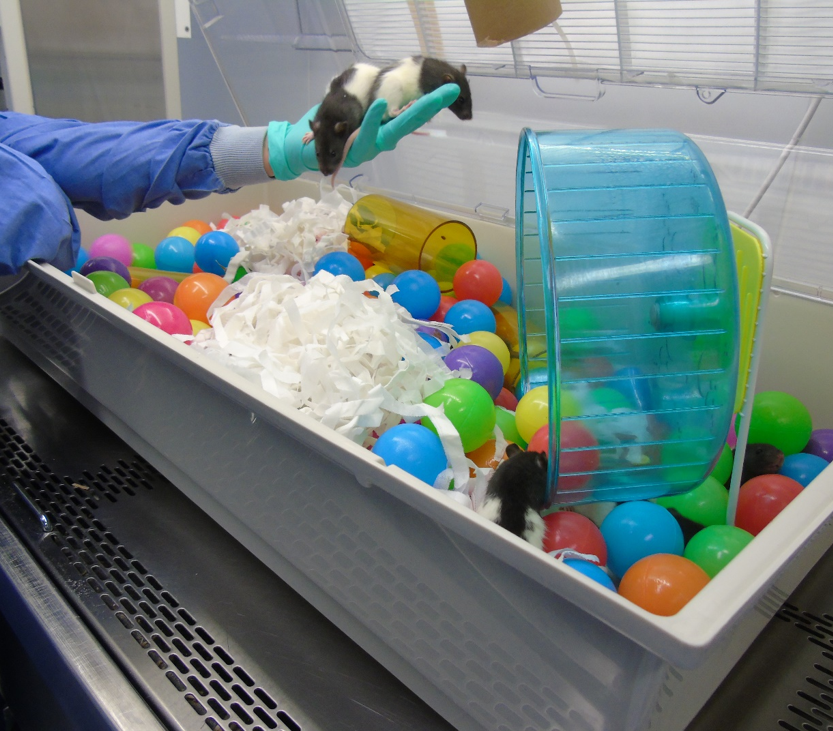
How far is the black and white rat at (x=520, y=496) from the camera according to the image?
731 mm

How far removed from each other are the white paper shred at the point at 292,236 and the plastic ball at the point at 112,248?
25 cm

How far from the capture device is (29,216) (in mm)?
1012

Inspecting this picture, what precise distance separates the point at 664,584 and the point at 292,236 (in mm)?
1210

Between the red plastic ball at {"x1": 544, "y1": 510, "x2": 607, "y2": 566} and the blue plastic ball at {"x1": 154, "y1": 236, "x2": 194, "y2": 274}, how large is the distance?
1221 millimetres

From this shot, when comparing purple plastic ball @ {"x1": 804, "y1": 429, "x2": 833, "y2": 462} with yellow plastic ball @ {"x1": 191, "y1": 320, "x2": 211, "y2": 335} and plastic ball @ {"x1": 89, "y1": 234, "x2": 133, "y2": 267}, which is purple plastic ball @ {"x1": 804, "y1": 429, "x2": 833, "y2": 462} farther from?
plastic ball @ {"x1": 89, "y1": 234, "x2": 133, "y2": 267}

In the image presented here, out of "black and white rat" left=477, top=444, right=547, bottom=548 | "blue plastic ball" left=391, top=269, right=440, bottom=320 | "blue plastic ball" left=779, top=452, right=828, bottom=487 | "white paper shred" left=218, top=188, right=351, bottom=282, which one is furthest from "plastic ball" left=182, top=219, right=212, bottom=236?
"blue plastic ball" left=779, top=452, right=828, bottom=487

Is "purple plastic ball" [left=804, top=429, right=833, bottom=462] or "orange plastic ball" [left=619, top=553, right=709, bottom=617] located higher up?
"orange plastic ball" [left=619, top=553, right=709, bottom=617]

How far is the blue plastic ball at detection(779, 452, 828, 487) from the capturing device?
36.3 inches

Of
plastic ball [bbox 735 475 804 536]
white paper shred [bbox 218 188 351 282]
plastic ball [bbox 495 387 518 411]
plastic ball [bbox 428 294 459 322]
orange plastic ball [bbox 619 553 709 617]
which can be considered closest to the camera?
orange plastic ball [bbox 619 553 709 617]

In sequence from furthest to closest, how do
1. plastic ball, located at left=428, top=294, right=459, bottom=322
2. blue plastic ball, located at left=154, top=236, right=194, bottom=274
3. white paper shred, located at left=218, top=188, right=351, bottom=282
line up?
blue plastic ball, located at left=154, top=236, right=194, bottom=274 → white paper shred, located at left=218, top=188, right=351, bottom=282 → plastic ball, located at left=428, top=294, right=459, bottom=322

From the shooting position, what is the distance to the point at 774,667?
2.35 feet

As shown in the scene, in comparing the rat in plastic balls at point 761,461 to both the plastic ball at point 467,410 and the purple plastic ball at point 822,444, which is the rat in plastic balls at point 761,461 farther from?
the plastic ball at point 467,410

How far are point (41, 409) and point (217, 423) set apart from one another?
0.57 metres

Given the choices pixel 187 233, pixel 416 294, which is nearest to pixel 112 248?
pixel 187 233
